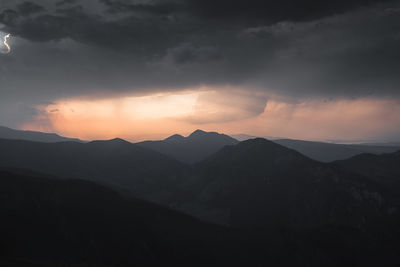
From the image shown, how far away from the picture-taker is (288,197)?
15838cm

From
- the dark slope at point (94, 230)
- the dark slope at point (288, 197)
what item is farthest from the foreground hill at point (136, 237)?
the dark slope at point (288, 197)

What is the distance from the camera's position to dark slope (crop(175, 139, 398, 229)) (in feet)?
445

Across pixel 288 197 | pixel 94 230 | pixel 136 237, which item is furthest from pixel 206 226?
pixel 288 197

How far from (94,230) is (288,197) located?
106 m

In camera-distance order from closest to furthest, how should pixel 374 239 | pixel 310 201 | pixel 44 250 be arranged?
pixel 44 250
pixel 374 239
pixel 310 201

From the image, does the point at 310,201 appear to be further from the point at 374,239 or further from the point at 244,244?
the point at 244,244

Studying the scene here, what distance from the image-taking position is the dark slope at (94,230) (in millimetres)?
77875

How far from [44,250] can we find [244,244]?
60646mm

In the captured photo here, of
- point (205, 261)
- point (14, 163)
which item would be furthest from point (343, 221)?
point (14, 163)

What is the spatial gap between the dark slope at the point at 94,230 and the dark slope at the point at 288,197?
1870 inches

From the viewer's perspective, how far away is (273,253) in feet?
319

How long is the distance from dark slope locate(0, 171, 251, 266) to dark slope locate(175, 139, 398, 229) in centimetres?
4750

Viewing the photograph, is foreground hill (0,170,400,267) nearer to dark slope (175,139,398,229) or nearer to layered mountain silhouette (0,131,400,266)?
layered mountain silhouette (0,131,400,266)

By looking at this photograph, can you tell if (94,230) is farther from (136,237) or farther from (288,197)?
(288,197)
